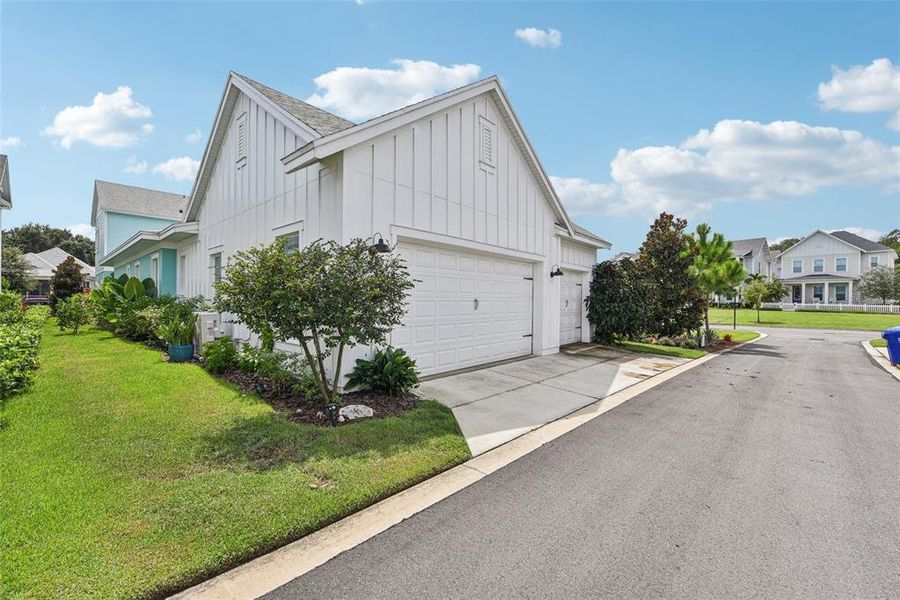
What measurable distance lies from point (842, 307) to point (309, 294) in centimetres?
4907

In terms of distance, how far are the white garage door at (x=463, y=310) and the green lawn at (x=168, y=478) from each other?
1858mm

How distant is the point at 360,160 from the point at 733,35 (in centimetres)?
910

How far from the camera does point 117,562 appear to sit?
2438 mm

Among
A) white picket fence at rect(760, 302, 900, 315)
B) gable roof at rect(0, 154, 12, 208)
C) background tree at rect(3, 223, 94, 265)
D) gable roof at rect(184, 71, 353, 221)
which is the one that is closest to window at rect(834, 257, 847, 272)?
white picket fence at rect(760, 302, 900, 315)

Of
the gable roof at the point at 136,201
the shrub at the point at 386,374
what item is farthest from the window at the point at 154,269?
the shrub at the point at 386,374

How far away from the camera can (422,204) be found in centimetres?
742

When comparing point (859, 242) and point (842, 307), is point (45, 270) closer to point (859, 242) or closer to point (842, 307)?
point (842, 307)

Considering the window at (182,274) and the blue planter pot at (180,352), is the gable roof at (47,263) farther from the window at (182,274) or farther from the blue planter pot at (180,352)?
the blue planter pot at (180,352)

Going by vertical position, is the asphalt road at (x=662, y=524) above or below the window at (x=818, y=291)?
below

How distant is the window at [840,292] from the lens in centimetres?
3986

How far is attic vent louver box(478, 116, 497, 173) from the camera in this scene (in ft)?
28.9

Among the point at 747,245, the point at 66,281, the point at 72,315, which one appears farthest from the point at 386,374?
the point at 747,245

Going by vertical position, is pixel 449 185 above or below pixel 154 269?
above

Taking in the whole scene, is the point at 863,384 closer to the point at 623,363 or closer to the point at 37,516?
the point at 623,363
